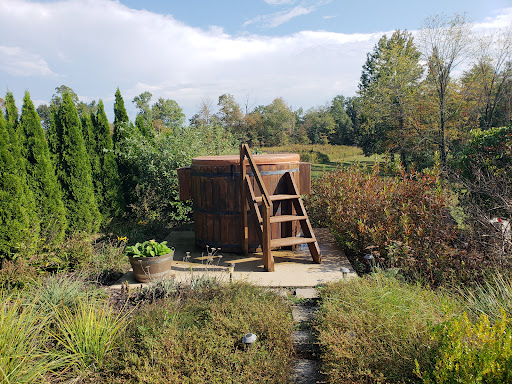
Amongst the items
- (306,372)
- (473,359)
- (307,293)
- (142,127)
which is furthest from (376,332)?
(142,127)

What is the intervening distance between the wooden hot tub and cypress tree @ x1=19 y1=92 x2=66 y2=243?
2.24m

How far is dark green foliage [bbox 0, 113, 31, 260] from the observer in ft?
14.8

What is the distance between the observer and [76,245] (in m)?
4.72

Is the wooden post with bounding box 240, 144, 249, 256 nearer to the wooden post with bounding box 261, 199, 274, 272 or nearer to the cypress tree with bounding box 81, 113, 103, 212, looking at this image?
the wooden post with bounding box 261, 199, 274, 272

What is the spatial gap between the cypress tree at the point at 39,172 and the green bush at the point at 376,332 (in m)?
4.49

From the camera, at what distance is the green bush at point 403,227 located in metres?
4.16

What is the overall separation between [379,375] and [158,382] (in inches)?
56.0

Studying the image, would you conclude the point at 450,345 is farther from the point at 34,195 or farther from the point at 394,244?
the point at 34,195

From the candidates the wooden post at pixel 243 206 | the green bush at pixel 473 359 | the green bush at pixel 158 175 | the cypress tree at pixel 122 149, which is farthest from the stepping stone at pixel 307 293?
the cypress tree at pixel 122 149

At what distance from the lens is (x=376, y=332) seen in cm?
258

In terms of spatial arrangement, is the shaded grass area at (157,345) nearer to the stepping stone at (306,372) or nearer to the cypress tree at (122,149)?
the stepping stone at (306,372)

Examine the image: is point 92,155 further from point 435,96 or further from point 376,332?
point 435,96

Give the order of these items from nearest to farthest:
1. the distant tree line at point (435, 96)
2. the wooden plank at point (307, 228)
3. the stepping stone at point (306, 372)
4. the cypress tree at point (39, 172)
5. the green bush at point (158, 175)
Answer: the stepping stone at point (306, 372)
the wooden plank at point (307, 228)
the cypress tree at point (39, 172)
the green bush at point (158, 175)
the distant tree line at point (435, 96)

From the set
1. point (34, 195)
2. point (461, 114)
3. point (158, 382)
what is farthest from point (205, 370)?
point (461, 114)
